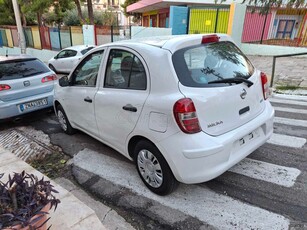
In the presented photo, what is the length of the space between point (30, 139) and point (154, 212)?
127 inches

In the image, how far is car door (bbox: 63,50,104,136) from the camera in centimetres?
363

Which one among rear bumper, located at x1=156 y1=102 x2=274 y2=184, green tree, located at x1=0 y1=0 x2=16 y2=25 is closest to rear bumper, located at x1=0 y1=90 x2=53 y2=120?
rear bumper, located at x1=156 y1=102 x2=274 y2=184

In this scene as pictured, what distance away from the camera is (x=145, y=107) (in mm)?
2703

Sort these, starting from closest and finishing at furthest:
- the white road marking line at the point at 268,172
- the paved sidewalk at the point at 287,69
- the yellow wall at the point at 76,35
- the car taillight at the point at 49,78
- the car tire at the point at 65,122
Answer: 1. the white road marking line at the point at 268,172
2. the car tire at the point at 65,122
3. the car taillight at the point at 49,78
4. the paved sidewalk at the point at 287,69
5. the yellow wall at the point at 76,35

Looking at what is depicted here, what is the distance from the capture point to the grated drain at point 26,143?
4183 millimetres

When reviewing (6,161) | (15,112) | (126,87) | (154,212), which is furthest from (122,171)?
(15,112)

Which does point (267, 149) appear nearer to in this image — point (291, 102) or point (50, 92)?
point (291, 102)

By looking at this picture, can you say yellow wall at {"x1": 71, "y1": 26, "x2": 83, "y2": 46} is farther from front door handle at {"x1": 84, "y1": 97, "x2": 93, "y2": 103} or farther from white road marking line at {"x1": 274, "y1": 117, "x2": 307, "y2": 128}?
white road marking line at {"x1": 274, "y1": 117, "x2": 307, "y2": 128}

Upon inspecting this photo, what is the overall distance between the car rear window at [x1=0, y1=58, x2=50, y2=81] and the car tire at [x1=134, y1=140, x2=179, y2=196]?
11.9 feet

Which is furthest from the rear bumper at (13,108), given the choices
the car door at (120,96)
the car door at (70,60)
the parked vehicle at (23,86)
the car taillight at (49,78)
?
the car door at (70,60)

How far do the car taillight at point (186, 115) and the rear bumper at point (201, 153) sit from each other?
8 cm

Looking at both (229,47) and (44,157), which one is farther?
(44,157)

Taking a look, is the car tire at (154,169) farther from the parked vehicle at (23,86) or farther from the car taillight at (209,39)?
the parked vehicle at (23,86)

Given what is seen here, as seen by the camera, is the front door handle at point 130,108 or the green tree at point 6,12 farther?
the green tree at point 6,12
